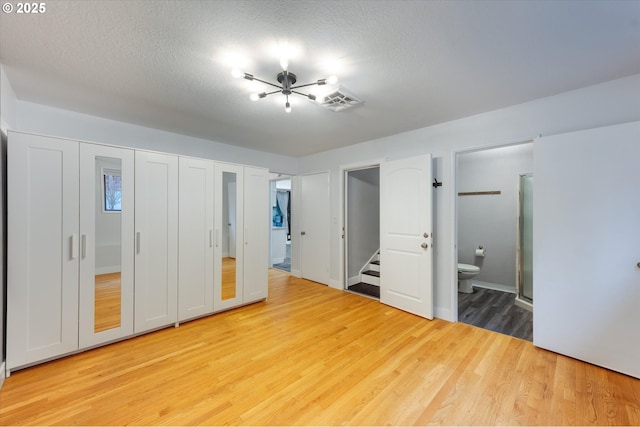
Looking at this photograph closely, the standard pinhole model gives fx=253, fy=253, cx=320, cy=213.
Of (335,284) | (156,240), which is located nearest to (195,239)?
(156,240)

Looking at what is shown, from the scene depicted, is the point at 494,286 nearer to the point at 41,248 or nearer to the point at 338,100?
the point at 338,100

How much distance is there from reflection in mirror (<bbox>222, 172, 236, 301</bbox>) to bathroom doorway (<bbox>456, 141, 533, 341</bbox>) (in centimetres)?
322

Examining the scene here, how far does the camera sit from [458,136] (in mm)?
3088

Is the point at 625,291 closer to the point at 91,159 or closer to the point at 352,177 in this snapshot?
the point at 352,177

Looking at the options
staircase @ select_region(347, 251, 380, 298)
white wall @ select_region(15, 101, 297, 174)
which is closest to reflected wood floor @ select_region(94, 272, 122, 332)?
white wall @ select_region(15, 101, 297, 174)

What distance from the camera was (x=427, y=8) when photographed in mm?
1426

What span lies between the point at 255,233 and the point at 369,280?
2.39 meters

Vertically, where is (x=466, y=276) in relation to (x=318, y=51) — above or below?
below

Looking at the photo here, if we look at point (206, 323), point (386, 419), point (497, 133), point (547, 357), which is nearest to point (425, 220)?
point (497, 133)

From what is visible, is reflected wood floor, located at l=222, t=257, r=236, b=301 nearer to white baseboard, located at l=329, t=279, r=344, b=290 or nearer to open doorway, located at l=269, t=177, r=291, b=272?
white baseboard, located at l=329, t=279, r=344, b=290

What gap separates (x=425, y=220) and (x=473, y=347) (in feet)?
4.71

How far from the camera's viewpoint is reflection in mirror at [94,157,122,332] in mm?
2436

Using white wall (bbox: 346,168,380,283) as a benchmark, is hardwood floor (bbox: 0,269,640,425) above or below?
below

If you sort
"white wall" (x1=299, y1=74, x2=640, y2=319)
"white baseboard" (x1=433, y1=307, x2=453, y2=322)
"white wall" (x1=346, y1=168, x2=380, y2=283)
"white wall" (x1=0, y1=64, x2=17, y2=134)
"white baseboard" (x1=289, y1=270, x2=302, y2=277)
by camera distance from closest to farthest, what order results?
1. "white wall" (x1=0, y1=64, x2=17, y2=134)
2. "white wall" (x1=299, y1=74, x2=640, y2=319)
3. "white baseboard" (x1=433, y1=307, x2=453, y2=322)
4. "white wall" (x1=346, y1=168, x2=380, y2=283)
5. "white baseboard" (x1=289, y1=270, x2=302, y2=277)
